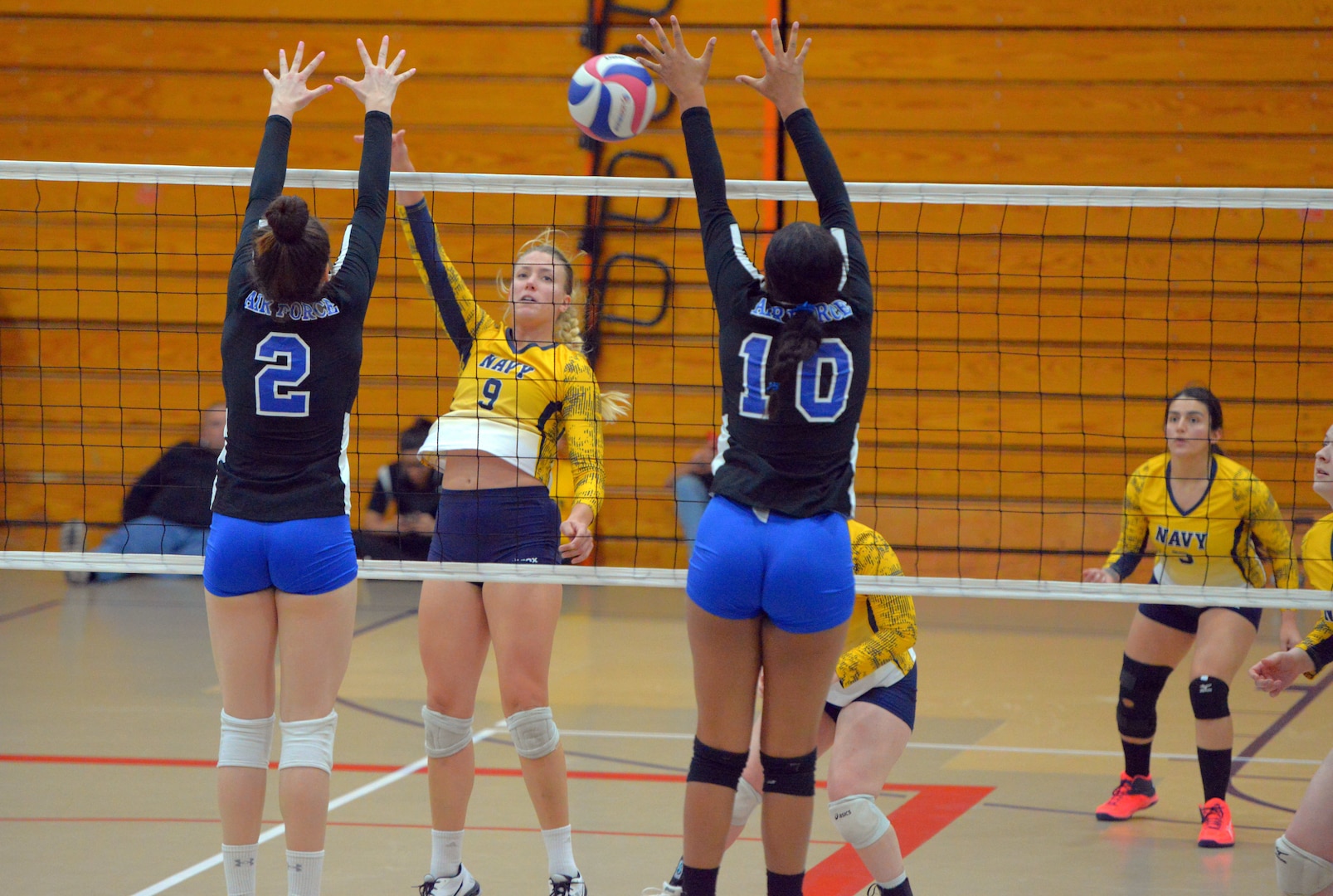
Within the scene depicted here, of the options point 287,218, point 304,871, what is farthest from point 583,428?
point 304,871

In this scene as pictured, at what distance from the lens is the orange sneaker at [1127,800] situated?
4.87m

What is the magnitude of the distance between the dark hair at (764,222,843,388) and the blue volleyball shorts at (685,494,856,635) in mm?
339

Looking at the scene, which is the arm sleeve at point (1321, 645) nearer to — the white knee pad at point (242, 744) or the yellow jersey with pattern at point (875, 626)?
the yellow jersey with pattern at point (875, 626)

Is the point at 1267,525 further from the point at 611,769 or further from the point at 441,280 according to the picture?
the point at 441,280

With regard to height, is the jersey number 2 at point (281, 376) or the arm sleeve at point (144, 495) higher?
the jersey number 2 at point (281, 376)

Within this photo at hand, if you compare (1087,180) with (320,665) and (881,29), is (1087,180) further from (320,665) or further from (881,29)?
(320,665)

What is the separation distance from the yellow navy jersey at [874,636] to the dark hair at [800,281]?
1.00 m

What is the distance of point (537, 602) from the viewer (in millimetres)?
3844

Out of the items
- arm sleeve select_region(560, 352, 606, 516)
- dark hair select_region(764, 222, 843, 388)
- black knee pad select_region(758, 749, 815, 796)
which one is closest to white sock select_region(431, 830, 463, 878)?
arm sleeve select_region(560, 352, 606, 516)

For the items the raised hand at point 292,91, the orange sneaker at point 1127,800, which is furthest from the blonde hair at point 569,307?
the orange sneaker at point 1127,800

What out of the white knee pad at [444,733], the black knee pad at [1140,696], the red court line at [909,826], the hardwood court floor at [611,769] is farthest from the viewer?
the black knee pad at [1140,696]

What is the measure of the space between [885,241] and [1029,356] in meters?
1.29

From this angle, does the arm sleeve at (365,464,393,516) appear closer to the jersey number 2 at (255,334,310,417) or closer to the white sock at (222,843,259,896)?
the white sock at (222,843,259,896)

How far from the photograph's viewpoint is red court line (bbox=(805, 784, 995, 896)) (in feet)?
13.5
